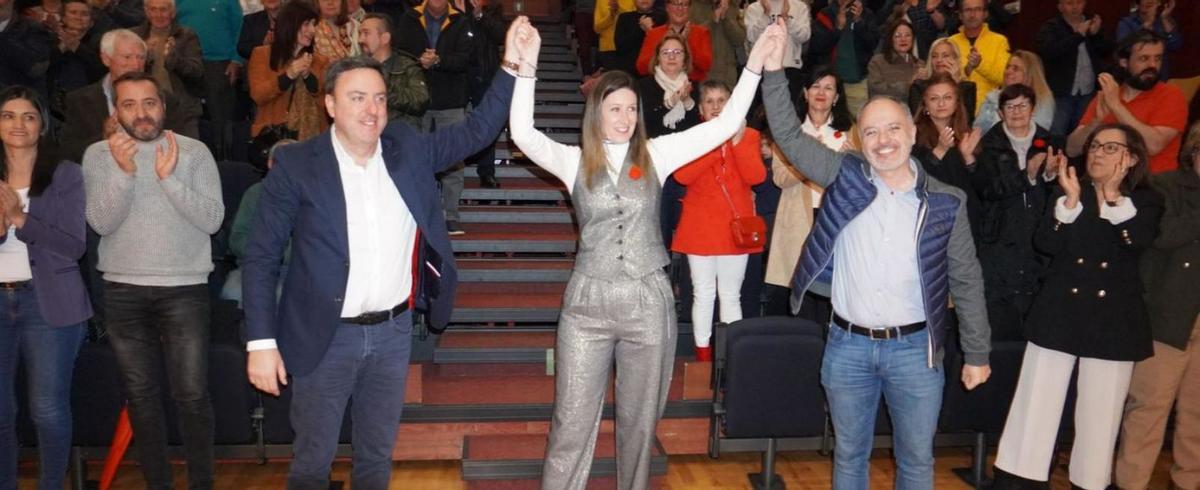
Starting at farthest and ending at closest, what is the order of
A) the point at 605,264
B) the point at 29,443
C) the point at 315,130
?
the point at 315,130, the point at 29,443, the point at 605,264

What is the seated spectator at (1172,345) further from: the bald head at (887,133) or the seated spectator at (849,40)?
the seated spectator at (849,40)

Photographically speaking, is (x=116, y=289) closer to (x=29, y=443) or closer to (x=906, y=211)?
(x=29, y=443)

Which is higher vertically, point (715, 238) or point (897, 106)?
point (897, 106)

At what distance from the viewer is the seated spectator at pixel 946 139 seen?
4.17 m

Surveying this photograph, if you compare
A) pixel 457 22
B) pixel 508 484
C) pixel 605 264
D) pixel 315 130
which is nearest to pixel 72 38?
pixel 315 130

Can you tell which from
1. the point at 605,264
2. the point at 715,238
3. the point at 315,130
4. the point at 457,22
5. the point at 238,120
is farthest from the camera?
the point at 238,120

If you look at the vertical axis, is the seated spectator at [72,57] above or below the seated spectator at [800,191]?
above

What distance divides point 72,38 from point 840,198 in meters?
5.11

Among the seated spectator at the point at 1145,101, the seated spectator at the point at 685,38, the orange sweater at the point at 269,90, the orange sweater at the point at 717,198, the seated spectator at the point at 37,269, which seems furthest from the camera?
the seated spectator at the point at 685,38

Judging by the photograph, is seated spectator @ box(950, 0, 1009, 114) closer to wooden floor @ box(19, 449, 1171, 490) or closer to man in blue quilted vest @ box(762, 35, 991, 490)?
wooden floor @ box(19, 449, 1171, 490)

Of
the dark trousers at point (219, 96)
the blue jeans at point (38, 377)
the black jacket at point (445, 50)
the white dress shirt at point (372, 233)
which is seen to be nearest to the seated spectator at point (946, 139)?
the white dress shirt at point (372, 233)

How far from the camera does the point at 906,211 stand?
2.81 metres

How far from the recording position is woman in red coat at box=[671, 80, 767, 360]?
13.4 feet

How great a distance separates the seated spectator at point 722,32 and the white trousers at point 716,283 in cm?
250
